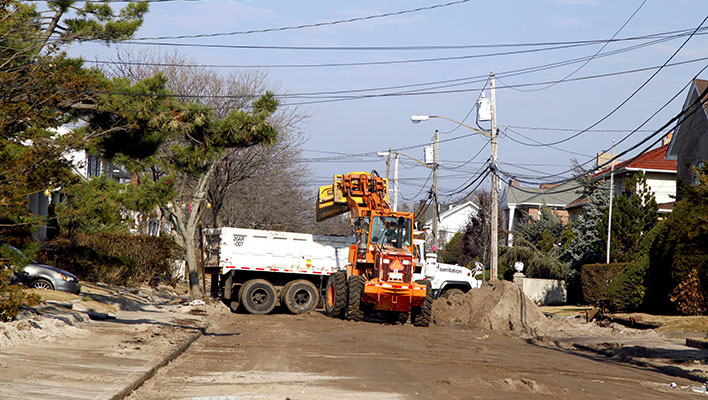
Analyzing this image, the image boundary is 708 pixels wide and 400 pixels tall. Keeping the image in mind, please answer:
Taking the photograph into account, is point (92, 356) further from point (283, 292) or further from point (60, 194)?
point (283, 292)

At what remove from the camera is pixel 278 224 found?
43.7 meters

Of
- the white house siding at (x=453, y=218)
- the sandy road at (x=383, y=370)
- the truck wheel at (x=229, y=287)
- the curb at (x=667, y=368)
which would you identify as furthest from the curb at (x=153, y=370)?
the white house siding at (x=453, y=218)

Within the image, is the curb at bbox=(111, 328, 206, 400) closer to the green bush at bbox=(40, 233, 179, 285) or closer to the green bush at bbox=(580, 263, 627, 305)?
the green bush at bbox=(40, 233, 179, 285)

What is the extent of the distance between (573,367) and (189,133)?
30.4 ft

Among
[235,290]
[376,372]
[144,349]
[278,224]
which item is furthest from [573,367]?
[278,224]

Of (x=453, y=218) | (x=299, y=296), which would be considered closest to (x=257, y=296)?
(x=299, y=296)

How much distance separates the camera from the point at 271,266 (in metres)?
25.6

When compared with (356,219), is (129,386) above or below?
below

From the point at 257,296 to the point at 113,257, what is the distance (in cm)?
792

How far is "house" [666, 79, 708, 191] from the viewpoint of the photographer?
103ft

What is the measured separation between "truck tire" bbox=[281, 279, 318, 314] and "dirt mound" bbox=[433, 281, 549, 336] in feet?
13.8

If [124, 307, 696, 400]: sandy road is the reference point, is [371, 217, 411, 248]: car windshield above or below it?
above

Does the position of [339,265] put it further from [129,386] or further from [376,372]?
[129,386]

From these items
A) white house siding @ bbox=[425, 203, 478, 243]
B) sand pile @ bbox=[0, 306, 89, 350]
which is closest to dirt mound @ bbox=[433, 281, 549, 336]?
sand pile @ bbox=[0, 306, 89, 350]
